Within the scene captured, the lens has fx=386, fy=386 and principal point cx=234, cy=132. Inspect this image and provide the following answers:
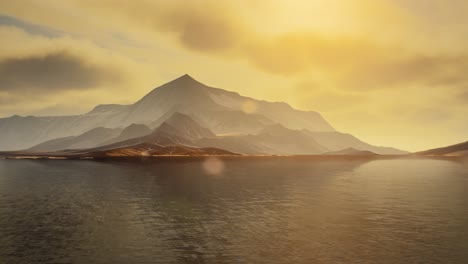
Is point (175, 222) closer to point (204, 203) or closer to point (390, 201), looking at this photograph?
point (204, 203)

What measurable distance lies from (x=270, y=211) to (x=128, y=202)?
30334 mm

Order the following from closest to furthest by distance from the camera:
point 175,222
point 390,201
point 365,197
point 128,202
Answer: point 175,222
point 128,202
point 390,201
point 365,197

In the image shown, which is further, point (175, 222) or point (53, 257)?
point (175, 222)

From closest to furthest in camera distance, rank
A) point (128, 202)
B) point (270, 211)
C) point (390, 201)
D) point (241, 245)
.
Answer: point (241, 245) < point (270, 211) < point (128, 202) < point (390, 201)

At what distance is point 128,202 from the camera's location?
8106 cm

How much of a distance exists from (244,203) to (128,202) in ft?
80.1

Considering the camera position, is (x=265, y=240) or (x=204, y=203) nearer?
(x=265, y=240)

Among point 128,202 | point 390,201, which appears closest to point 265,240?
point 128,202

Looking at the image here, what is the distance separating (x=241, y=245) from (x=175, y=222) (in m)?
17.3

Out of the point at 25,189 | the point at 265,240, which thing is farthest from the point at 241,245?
the point at 25,189

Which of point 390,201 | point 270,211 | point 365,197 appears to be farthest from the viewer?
point 365,197

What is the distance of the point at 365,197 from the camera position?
95062 mm

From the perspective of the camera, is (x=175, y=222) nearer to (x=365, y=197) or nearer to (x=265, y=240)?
(x=265, y=240)

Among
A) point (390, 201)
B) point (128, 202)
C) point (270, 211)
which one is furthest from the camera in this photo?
point (390, 201)
